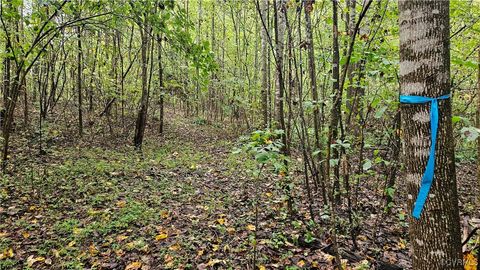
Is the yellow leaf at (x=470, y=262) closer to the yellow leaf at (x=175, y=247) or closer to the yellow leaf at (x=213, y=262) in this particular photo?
the yellow leaf at (x=213, y=262)

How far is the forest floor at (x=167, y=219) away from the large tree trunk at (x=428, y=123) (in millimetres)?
1672

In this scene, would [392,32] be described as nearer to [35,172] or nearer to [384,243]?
[384,243]

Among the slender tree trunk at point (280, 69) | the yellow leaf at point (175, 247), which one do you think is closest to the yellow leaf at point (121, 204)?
the yellow leaf at point (175, 247)

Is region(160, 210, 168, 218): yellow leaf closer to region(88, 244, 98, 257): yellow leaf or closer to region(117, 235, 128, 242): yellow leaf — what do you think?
region(117, 235, 128, 242): yellow leaf

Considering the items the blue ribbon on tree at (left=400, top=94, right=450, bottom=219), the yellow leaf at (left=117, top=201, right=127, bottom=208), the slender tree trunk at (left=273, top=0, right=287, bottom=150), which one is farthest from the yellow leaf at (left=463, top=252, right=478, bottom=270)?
the yellow leaf at (left=117, top=201, right=127, bottom=208)

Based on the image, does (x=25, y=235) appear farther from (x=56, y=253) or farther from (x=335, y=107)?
(x=335, y=107)

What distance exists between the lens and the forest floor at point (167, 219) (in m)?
3.54

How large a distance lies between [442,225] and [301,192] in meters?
4.19

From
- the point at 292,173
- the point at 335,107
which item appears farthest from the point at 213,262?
the point at 292,173

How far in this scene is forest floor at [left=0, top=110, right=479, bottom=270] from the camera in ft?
11.6

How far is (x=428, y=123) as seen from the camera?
157cm

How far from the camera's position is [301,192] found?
5719 mm

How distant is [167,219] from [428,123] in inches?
158

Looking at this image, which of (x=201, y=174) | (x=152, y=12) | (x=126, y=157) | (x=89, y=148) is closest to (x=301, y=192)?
(x=201, y=174)
